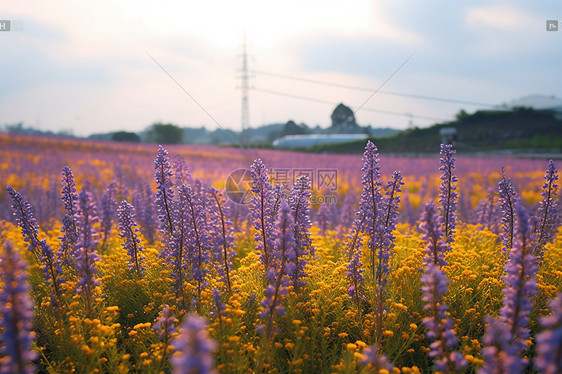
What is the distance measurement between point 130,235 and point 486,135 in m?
50.7

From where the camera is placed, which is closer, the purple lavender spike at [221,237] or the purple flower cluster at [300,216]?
the purple flower cluster at [300,216]

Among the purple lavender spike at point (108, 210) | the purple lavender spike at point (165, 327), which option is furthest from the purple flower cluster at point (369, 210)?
the purple lavender spike at point (108, 210)

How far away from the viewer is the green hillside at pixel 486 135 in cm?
4500

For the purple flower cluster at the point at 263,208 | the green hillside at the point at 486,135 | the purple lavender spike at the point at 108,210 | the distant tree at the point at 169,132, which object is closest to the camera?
the purple flower cluster at the point at 263,208

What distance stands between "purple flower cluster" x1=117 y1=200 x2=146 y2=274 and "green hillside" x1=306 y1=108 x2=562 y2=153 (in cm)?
3948

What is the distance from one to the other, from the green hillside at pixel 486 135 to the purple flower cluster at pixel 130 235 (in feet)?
130

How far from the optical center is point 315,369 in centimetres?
373

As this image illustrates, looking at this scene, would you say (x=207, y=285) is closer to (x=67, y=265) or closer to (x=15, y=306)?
(x=67, y=265)

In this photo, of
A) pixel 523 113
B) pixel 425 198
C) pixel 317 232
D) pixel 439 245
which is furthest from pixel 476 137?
pixel 439 245

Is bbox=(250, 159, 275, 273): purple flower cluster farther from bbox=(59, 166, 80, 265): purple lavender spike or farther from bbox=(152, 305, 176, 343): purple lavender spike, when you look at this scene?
bbox=(59, 166, 80, 265): purple lavender spike

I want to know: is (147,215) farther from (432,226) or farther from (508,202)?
(508,202)

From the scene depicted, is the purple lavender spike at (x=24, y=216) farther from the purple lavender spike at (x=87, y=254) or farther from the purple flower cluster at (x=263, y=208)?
the purple flower cluster at (x=263, y=208)

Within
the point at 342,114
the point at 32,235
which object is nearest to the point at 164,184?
the point at 32,235

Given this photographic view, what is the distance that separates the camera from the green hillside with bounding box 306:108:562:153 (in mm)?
45000
